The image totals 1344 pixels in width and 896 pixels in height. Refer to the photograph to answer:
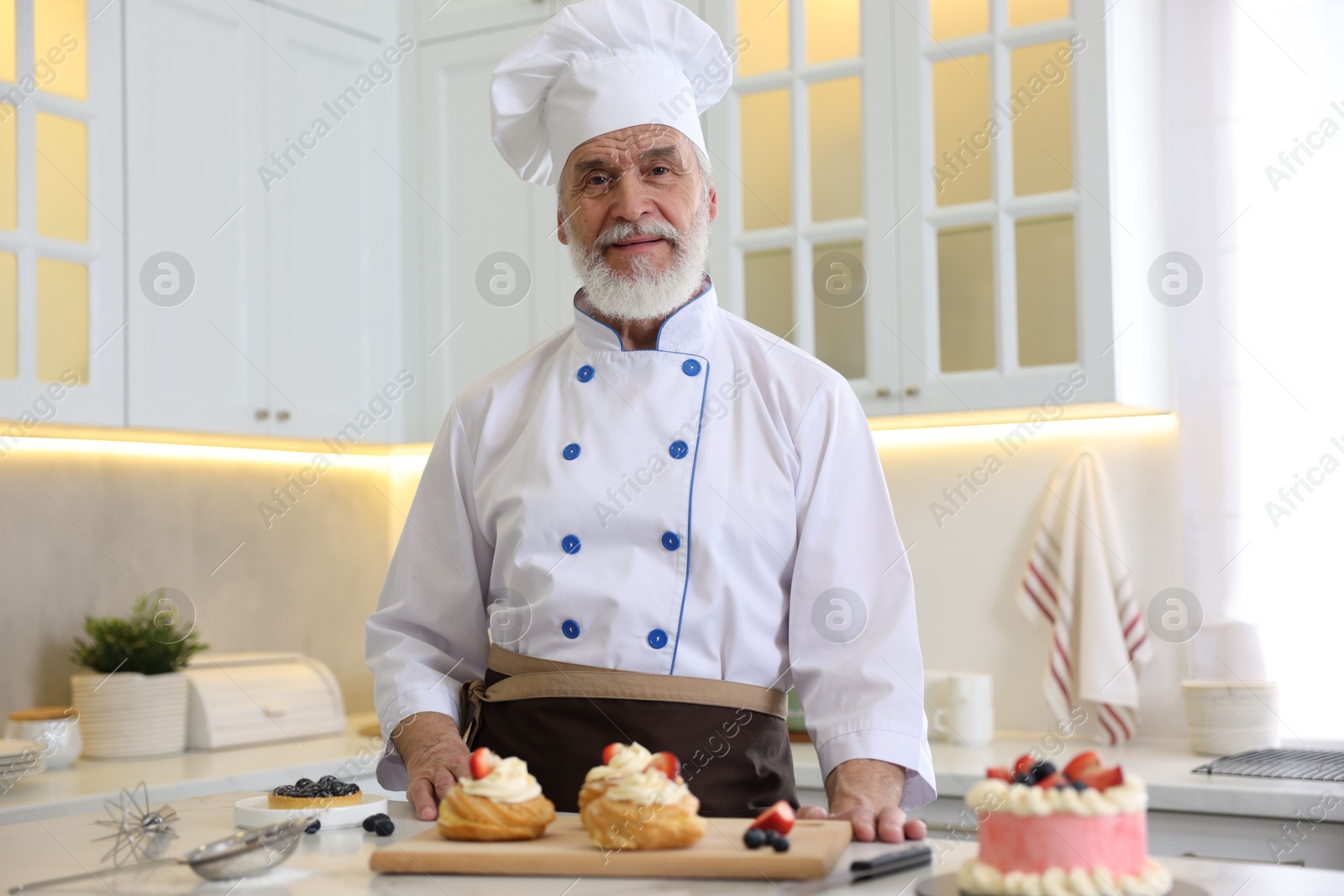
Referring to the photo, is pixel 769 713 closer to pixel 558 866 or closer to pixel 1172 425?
pixel 558 866

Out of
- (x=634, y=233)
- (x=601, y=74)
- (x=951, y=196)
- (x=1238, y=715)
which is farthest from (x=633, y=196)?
(x=1238, y=715)

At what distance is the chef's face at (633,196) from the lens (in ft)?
4.71

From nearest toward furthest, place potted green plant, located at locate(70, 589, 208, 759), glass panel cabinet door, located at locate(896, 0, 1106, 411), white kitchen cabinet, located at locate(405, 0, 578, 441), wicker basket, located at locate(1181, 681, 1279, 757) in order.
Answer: wicker basket, located at locate(1181, 681, 1279, 757) → glass panel cabinet door, located at locate(896, 0, 1106, 411) → potted green plant, located at locate(70, 589, 208, 759) → white kitchen cabinet, located at locate(405, 0, 578, 441)

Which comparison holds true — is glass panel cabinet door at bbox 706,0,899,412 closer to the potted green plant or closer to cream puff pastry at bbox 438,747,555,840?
the potted green plant

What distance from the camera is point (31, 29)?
7.49 feet

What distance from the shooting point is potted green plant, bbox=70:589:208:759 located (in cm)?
241

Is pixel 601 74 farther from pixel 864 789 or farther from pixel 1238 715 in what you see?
pixel 1238 715

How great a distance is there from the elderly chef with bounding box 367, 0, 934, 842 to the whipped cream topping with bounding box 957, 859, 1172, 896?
0.28 m

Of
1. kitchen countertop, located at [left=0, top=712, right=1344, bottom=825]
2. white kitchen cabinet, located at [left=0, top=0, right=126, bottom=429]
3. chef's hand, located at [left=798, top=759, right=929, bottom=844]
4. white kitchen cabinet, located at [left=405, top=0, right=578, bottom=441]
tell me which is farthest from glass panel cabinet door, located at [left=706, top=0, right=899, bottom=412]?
chef's hand, located at [left=798, top=759, right=929, bottom=844]

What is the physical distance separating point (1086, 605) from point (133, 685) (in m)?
1.79

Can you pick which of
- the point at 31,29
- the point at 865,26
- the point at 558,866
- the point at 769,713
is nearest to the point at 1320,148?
the point at 865,26

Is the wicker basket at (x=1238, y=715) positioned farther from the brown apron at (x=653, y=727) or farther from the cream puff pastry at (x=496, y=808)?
the cream puff pastry at (x=496, y=808)

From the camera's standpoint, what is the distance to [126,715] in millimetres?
2412

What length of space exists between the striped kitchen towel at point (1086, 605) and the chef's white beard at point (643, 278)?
1.33 m
